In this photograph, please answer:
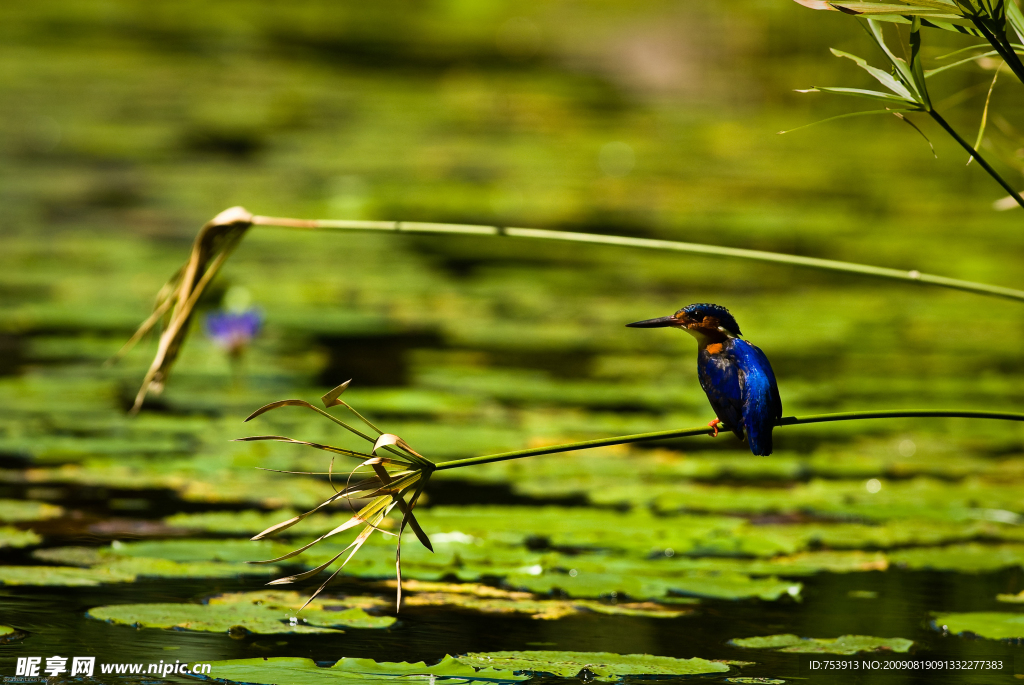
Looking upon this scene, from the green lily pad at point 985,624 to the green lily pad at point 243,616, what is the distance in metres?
0.89

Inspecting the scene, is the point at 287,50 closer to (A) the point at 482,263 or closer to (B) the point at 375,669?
(A) the point at 482,263

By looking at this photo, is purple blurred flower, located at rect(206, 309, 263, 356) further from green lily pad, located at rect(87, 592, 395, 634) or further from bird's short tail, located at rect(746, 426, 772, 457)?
bird's short tail, located at rect(746, 426, 772, 457)

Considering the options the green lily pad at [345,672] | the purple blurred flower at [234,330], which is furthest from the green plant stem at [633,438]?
the purple blurred flower at [234,330]

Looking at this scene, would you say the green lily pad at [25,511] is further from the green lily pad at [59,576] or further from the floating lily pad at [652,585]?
the floating lily pad at [652,585]

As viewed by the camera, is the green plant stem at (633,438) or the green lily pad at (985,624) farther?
the green lily pad at (985,624)

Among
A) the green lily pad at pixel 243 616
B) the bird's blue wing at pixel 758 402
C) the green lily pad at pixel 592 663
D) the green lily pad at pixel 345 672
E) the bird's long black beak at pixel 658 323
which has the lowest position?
the green lily pad at pixel 345 672

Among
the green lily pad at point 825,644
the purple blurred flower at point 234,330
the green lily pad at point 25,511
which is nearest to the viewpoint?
the green lily pad at point 825,644

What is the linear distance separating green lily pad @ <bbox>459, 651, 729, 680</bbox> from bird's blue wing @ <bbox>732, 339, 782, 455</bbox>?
13.2 inches

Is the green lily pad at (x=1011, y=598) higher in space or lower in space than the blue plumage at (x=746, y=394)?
lower

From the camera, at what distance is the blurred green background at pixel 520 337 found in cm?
223

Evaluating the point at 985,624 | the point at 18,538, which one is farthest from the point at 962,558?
the point at 18,538

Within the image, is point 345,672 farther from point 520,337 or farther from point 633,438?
point 520,337

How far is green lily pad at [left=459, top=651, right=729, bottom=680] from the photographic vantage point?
1.73 metres

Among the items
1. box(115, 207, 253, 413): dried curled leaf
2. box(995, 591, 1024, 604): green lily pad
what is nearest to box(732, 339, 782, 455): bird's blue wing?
box(995, 591, 1024, 604): green lily pad
